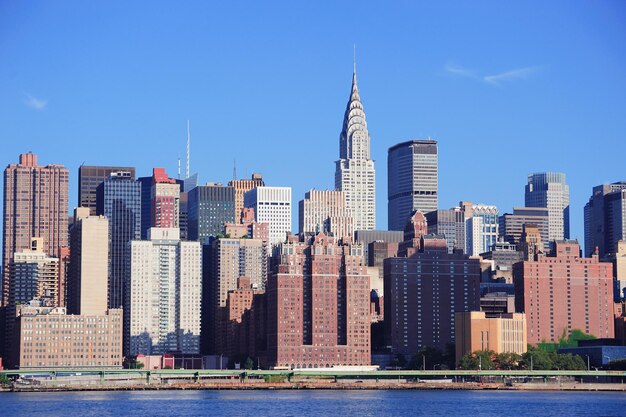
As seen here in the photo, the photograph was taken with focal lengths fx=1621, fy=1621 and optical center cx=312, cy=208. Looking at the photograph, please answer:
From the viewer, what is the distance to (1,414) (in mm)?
198000

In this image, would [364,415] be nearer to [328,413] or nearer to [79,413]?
[328,413]

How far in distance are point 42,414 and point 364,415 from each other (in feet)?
128

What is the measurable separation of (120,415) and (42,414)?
9.59 meters

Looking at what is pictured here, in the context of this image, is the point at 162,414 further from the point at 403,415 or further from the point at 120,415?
the point at 403,415

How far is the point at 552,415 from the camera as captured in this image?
651 feet

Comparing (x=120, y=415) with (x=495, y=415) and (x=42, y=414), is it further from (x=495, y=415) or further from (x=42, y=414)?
(x=495, y=415)

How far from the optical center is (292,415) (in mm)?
194875

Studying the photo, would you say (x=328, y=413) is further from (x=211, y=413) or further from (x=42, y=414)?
(x=42, y=414)

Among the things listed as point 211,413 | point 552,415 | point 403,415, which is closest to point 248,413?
point 211,413

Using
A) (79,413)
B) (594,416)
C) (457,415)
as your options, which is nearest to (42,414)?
(79,413)

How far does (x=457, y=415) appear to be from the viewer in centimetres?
19825

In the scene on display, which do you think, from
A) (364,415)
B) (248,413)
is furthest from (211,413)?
(364,415)

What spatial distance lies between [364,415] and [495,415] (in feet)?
53.2

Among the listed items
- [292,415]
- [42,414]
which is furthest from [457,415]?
[42,414]
